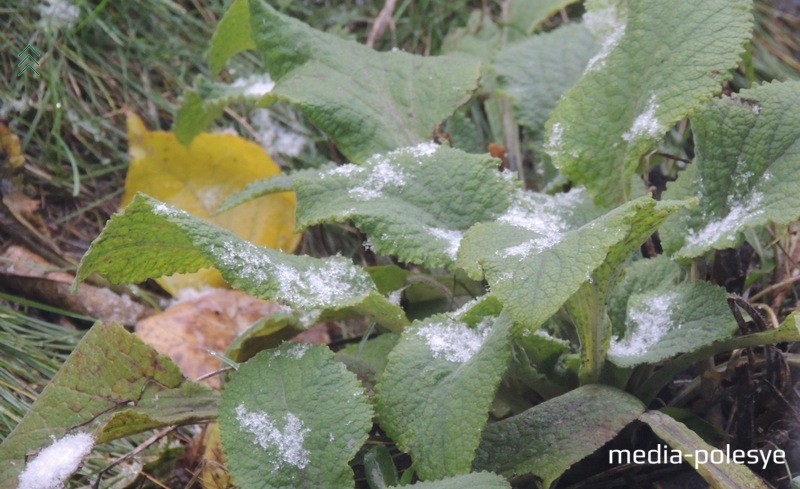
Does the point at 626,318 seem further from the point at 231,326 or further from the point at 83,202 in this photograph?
the point at 83,202

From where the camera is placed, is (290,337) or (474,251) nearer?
(474,251)

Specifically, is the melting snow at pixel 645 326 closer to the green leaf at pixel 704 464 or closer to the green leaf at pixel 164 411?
the green leaf at pixel 704 464

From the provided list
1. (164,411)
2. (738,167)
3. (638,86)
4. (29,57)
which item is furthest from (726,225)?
(29,57)

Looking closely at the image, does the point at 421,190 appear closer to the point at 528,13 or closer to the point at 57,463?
the point at 57,463

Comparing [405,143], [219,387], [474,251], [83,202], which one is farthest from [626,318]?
[83,202]

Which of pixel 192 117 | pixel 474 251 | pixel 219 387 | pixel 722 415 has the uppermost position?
pixel 474 251

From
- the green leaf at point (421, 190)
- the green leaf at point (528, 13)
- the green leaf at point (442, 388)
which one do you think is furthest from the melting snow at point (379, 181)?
the green leaf at point (528, 13)

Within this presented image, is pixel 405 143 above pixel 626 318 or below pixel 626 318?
above

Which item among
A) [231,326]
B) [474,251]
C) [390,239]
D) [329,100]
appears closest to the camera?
[474,251]
